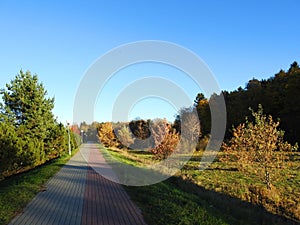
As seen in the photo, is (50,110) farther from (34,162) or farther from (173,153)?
(173,153)

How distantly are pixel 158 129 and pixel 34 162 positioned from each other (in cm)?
1030

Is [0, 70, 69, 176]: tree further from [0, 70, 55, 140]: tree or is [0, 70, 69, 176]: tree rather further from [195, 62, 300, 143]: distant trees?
[195, 62, 300, 143]: distant trees

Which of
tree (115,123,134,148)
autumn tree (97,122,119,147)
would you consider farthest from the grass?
autumn tree (97,122,119,147)

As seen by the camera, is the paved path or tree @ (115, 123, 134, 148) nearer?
the paved path

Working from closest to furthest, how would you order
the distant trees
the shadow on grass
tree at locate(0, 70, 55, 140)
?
1. the shadow on grass
2. tree at locate(0, 70, 55, 140)
3. the distant trees

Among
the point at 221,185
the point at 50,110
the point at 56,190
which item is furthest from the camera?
the point at 50,110

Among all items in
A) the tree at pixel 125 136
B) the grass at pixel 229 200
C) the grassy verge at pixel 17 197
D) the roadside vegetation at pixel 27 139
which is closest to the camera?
the grassy verge at pixel 17 197

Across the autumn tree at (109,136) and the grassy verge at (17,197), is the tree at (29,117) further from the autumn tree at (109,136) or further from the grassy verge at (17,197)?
the autumn tree at (109,136)

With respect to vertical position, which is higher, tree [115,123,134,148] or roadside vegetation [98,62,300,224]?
tree [115,123,134,148]

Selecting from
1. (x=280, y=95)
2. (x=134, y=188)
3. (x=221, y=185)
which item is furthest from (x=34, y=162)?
(x=280, y=95)

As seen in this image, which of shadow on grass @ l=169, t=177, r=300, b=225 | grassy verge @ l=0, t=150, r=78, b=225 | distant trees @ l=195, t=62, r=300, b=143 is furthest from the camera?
distant trees @ l=195, t=62, r=300, b=143

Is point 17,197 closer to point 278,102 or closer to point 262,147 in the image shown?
point 262,147

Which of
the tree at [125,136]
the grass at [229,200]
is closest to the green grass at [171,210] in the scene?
the grass at [229,200]

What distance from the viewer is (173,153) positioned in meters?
23.3
